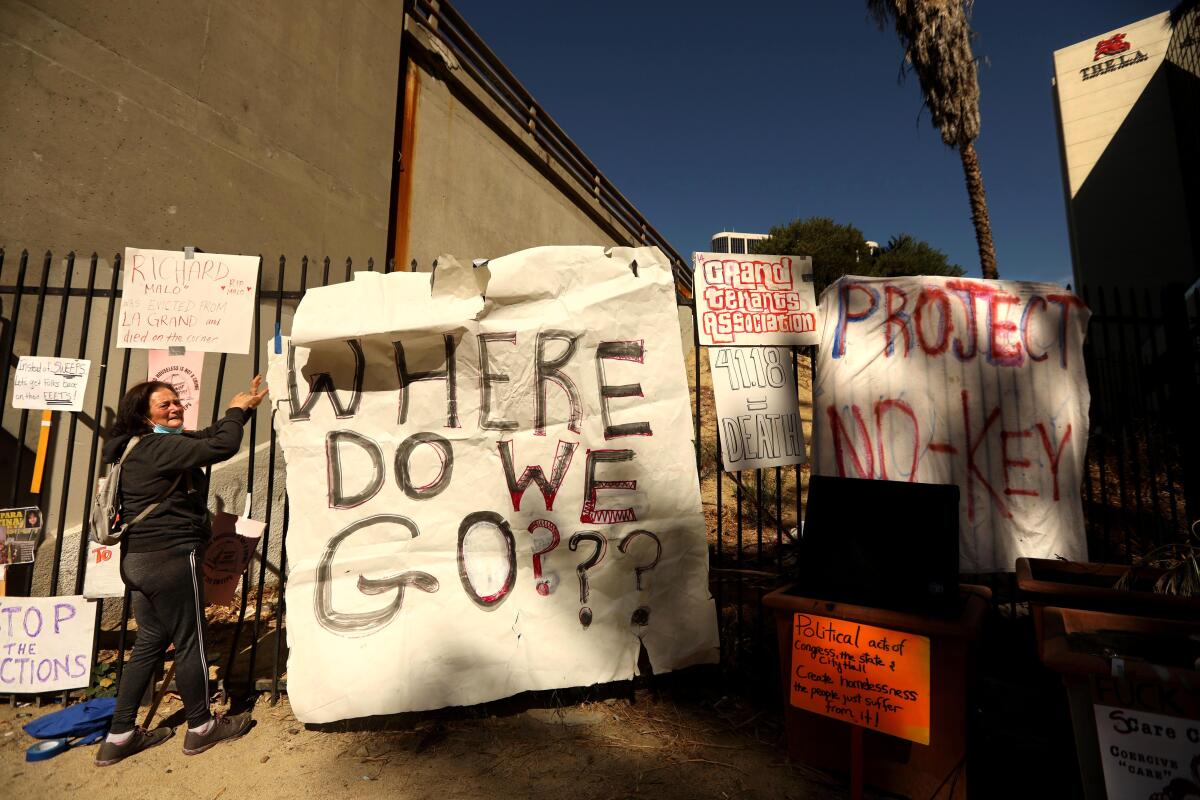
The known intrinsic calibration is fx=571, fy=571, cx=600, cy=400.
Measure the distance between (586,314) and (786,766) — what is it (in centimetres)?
236

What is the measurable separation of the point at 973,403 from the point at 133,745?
15.2ft

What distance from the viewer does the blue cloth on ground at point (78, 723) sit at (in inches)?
112

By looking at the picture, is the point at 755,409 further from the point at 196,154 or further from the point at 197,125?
the point at 197,125

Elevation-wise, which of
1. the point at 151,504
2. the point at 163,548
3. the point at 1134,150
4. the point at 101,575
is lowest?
the point at 101,575

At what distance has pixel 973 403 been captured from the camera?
3156 millimetres

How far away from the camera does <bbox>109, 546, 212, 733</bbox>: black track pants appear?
2.64m

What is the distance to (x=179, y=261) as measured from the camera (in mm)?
3246

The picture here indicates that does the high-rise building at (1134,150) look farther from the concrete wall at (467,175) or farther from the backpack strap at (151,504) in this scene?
the backpack strap at (151,504)

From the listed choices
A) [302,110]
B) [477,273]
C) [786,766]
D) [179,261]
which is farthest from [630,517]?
[302,110]

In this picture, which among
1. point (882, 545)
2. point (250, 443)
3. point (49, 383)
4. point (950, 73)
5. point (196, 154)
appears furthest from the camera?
point (950, 73)

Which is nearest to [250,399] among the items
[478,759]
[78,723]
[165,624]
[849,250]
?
[165,624]

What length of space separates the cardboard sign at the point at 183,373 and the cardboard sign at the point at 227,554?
0.60 meters

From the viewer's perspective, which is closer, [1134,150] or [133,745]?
[133,745]

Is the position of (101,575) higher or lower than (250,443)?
lower
